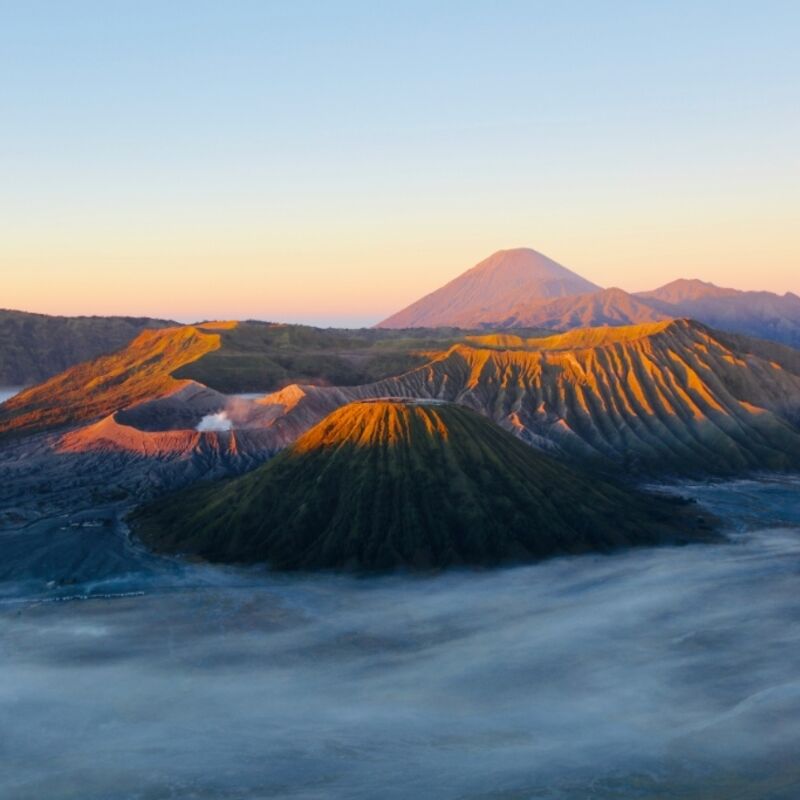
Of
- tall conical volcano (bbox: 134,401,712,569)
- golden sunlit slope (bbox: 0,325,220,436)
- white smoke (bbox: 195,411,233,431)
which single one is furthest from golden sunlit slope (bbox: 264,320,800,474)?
golden sunlit slope (bbox: 0,325,220,436)

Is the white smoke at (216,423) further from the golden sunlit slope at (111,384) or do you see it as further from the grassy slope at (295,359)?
the grassy slope at (295,359)

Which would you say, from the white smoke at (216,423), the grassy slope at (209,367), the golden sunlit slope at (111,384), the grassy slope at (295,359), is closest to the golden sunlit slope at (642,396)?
the white smoke at (216,423)

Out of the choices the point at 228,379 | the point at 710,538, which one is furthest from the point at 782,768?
the point at 228,379

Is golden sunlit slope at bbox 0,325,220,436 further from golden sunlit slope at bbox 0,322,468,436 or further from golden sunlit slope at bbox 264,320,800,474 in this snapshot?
golden sunlit slope at bbox 264,320,800,474

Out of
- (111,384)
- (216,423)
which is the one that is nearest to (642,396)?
(216,423)

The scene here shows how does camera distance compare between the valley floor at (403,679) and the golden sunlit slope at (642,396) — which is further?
the golden sunlit slope at (642,396)

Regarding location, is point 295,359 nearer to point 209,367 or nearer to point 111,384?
point 209,367
